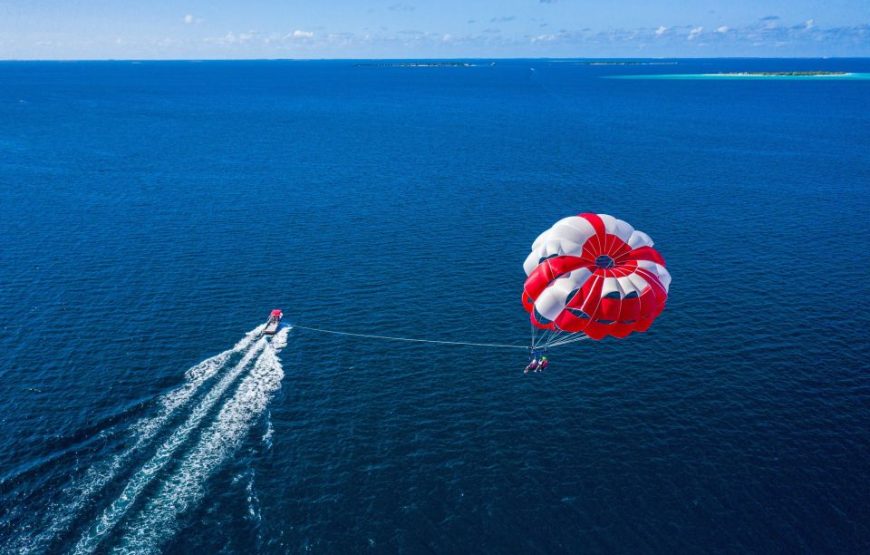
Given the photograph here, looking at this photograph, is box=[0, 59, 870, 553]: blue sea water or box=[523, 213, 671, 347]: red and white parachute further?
box=[523, 213, 671, 347]: red and white parachute

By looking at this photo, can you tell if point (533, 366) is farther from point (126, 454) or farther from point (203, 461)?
point (126, 454)

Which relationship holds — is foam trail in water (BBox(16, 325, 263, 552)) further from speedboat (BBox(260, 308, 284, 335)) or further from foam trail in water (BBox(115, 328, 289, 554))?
foam trail in water (BBox(115, 328, 289, 554))

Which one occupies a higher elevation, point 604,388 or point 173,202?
point 173,202

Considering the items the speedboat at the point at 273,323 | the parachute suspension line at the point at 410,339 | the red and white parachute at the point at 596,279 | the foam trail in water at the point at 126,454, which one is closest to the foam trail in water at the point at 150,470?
the foam trail in water at the point at 126,454

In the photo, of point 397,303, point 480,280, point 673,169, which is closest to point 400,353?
point 397,303

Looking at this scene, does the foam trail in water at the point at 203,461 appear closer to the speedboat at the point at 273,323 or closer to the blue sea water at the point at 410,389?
the blue sea water at the point at 410,389

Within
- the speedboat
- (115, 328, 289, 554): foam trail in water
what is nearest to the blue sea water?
(115, 328, 289, 554): foam trail in water

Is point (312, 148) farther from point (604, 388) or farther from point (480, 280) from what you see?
point (604, 388)

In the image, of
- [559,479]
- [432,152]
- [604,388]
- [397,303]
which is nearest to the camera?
[559,479]
